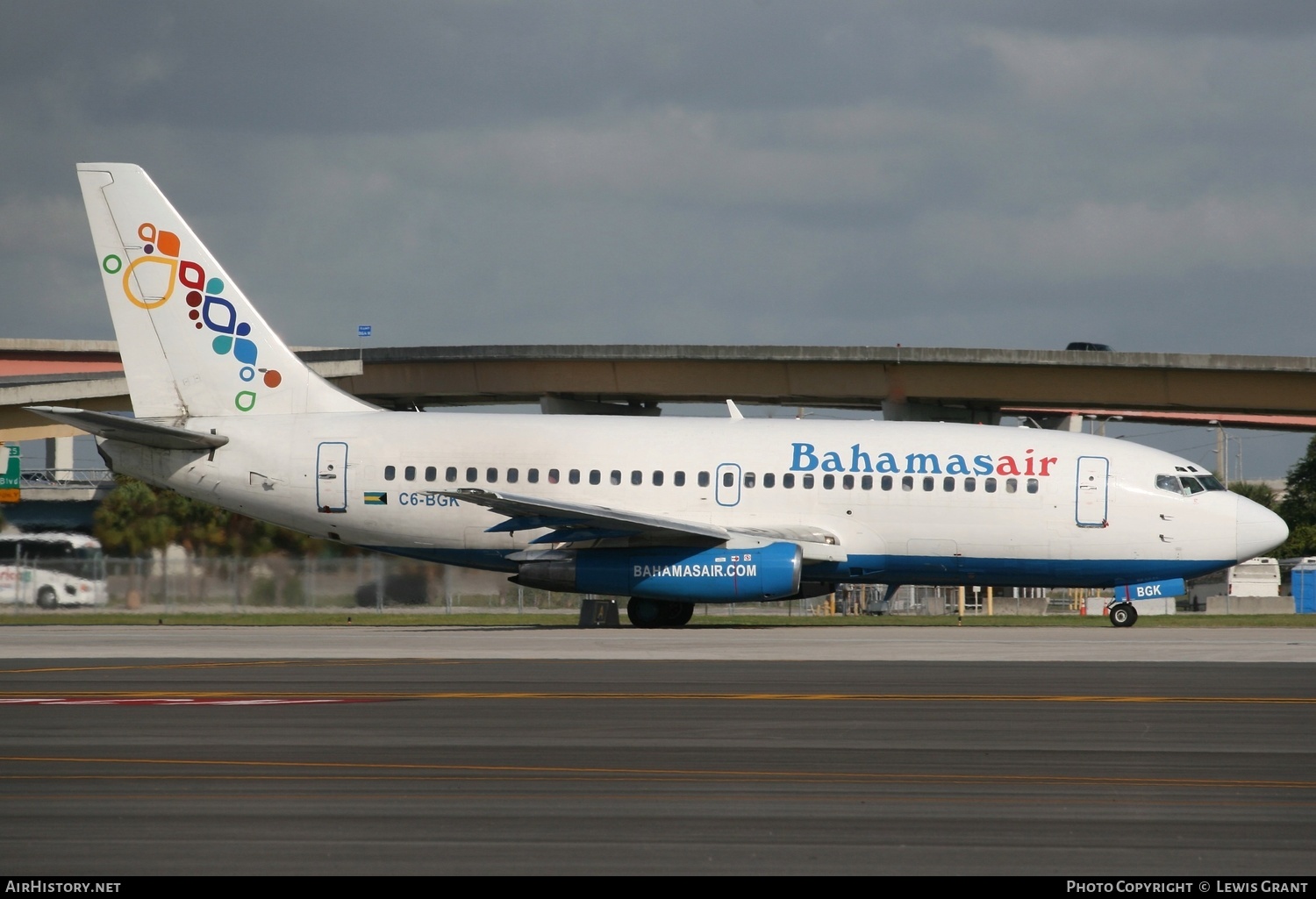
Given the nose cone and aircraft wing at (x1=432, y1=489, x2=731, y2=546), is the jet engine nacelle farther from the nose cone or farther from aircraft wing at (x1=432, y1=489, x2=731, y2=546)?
the nose cone

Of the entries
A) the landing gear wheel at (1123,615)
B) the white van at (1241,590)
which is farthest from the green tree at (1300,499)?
the landing gear wheel at (1123,615)

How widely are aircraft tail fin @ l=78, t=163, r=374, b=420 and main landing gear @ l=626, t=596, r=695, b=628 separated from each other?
7.90m

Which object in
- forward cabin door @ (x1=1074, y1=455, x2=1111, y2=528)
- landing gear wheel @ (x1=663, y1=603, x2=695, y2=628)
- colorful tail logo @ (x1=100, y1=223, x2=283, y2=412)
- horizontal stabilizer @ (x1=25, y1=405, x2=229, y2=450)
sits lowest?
landing gear wheel @ (x1=663, y1=603, x2=695, y2=628)

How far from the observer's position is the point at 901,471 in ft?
93.7

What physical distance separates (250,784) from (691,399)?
146 feet

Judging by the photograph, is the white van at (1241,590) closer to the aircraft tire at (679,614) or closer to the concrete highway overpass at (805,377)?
the concrete highway overpass at (805,377)

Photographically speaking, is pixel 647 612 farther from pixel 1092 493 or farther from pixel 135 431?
pixel 135 431

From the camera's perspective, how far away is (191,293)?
98.5 ft

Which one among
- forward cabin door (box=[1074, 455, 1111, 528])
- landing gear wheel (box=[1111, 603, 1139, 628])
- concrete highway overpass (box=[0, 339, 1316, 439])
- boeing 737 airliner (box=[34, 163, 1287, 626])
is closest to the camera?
boeing 737 airliner (box=[34, 163, 1287, 626])

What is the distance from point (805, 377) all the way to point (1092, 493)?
23.7 meters

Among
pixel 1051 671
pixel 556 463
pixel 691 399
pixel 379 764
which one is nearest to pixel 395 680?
pixel 379 764

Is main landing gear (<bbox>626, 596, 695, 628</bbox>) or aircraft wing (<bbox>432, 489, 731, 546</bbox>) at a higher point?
aircraft wing (<bbox>432, 489, 731, 546</bbox>)

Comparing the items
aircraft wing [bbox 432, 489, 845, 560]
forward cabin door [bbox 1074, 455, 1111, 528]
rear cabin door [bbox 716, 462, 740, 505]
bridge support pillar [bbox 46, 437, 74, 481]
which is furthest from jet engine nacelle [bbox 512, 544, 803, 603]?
bridge support pillar [bbox 46, 437, 74, 481]

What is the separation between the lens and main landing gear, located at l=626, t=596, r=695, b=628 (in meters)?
29.4
